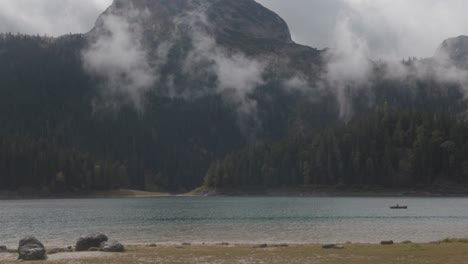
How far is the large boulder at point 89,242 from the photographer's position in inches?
2174

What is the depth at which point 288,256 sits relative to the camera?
45000mm

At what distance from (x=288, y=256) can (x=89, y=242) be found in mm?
22332

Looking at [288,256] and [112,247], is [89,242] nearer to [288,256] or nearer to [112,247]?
[112,247]

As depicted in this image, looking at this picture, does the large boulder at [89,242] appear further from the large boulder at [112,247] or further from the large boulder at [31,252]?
the large boulder at [31,252]

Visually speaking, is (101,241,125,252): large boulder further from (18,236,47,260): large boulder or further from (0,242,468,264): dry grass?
(18,236,47,260): large boulder

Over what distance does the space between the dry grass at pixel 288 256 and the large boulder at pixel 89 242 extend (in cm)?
426

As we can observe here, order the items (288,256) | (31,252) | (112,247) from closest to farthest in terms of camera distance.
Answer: (288,256), (31,252), (112,247)

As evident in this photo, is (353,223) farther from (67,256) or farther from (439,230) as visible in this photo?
(67,256)

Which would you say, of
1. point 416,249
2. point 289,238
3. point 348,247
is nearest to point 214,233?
point 289,238

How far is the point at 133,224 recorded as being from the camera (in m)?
101

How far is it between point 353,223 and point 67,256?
57738 mm

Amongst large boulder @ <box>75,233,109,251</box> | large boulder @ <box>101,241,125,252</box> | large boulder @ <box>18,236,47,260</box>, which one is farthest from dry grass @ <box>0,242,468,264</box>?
large boulder @ <box>75,233,109,251</box>

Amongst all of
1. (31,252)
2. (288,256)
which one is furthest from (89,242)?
(288,256)

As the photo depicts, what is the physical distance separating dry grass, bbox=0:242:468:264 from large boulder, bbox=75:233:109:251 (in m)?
4.26
